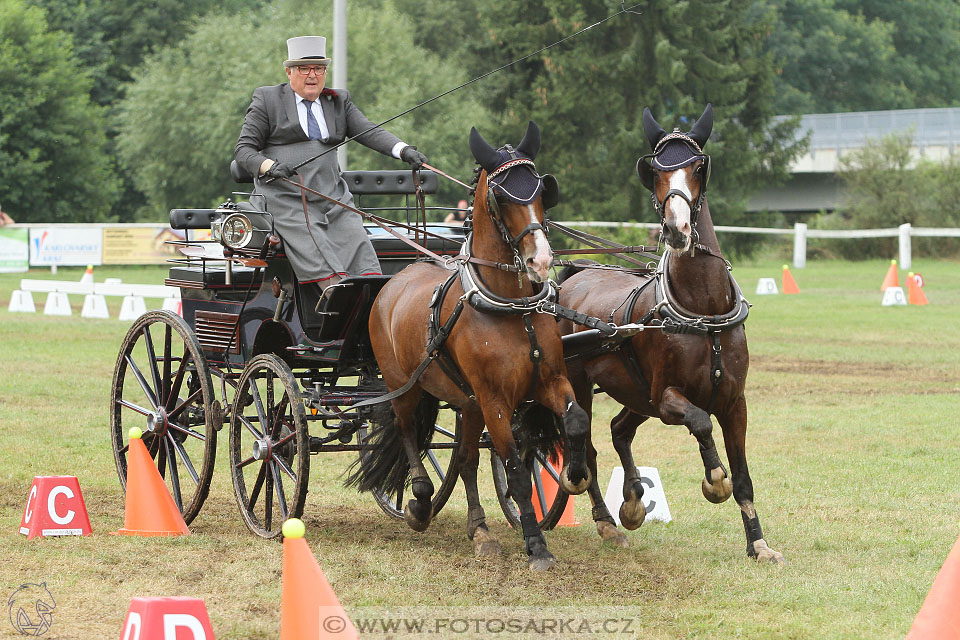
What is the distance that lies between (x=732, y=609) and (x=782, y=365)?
10.4 meters

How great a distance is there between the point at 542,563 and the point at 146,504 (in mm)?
2392

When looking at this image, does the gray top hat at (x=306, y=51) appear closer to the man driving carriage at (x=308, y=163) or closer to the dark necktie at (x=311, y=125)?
the man driving carriage at (x=308, y=163)

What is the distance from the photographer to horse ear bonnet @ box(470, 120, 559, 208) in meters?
5.93

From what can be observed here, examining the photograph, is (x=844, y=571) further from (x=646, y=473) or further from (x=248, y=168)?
(x=248, y=168)

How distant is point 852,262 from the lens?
39.9m

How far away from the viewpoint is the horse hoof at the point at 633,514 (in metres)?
6.68

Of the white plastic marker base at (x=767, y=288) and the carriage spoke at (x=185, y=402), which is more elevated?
the carriage spoke at (x=185, y=402)

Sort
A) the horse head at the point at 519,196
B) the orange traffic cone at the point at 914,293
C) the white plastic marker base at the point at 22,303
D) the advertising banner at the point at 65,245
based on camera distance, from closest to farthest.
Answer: the horse head at the point at 519,196, the white plastic marker base at the point at 22,303, the orange traffic cone at the point at 914,293, the advertising banner at the point at 65,245

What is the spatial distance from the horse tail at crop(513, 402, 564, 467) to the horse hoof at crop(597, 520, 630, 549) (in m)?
0.51

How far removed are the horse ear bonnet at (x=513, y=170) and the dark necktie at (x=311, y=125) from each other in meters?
1.76

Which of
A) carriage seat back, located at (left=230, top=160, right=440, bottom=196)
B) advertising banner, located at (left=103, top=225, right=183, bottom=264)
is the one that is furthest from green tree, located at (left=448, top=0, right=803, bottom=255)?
carriage seat back, located at (left=230, top=160, right=440, bottom=196)

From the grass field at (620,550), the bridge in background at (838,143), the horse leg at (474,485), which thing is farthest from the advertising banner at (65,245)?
the bridge in background at (838,143)

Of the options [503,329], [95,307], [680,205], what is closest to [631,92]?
[95,307]

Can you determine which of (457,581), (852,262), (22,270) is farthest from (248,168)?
(852,262)
